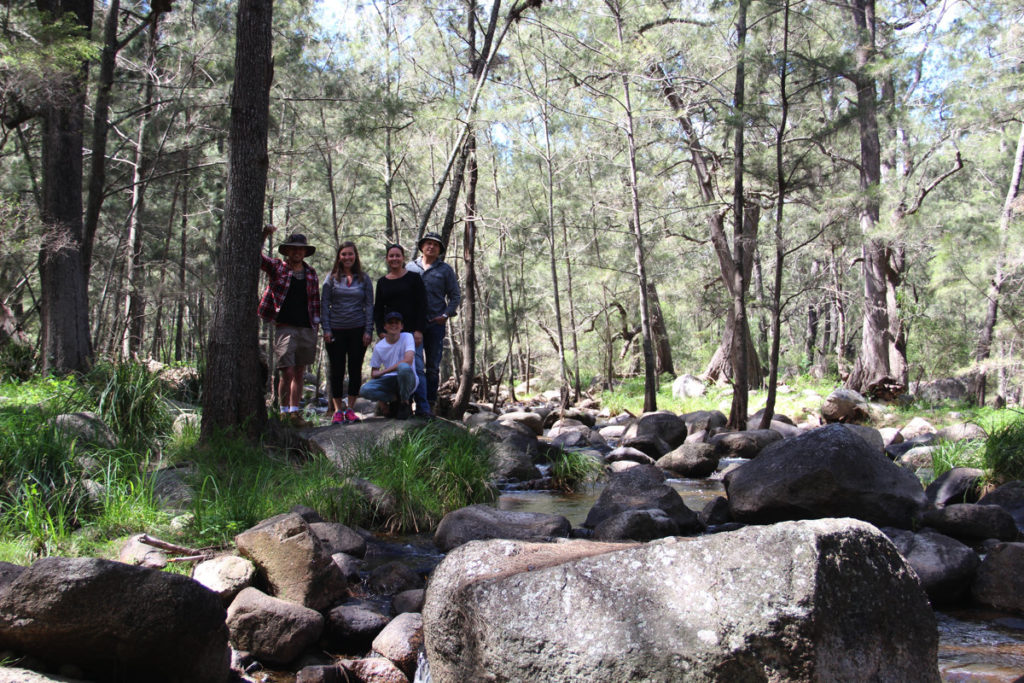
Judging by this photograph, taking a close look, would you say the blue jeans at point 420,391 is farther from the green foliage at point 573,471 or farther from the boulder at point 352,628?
the boulder at point 352,628

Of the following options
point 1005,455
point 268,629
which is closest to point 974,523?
point 1005,455

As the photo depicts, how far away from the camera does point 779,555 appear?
2193mm

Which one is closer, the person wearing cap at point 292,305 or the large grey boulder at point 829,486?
the large grey boulder at point 829,486

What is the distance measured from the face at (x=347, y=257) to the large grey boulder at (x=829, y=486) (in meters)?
4.25

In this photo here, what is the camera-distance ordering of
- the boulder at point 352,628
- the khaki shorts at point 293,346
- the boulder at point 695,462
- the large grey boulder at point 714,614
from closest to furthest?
the large grey boulder at point 714,614 < the boulder at point 352,628 < the khaki shorts at point 293,346 < the boulder at point 695,462

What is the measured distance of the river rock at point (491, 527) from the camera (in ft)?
15.2

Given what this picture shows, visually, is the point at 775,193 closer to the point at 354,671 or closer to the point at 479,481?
the point at 479,481

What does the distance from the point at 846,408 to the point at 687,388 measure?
5323 mm

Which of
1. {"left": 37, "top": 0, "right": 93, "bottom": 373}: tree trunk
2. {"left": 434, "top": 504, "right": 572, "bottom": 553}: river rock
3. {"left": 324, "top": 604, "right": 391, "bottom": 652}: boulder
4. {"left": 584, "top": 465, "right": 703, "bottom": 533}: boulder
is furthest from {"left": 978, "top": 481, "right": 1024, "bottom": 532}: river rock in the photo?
{"left": 37, "top": 0, "right": 93, "bottom": 373}: tree trunk

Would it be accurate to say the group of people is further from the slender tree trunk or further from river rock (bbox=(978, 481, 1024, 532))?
the slender tree trunk

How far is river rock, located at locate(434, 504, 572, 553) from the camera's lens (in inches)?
182

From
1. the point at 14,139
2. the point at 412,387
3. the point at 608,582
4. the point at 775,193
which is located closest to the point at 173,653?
the point at 608,582

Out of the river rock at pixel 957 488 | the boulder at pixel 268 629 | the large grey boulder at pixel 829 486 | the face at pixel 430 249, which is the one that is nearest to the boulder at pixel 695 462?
the river rock at pixel 957 488

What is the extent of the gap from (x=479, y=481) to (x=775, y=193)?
11332 millimetres
